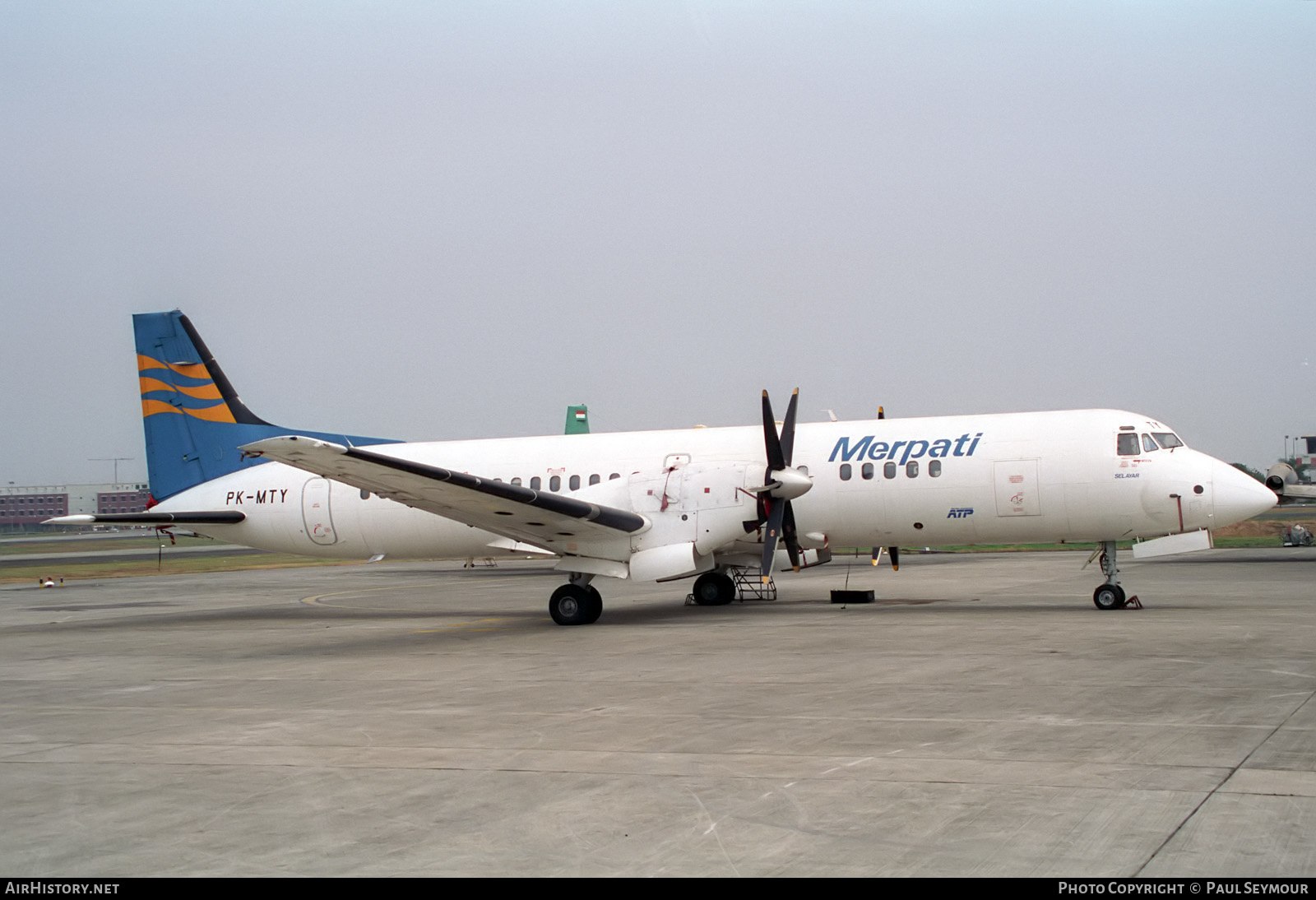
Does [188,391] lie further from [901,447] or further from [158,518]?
[901,447]

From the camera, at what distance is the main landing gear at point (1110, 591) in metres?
19.2

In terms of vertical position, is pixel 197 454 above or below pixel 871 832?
above

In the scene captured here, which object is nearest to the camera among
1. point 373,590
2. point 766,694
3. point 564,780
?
point 564,780

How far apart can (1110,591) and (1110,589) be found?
3 centimetres

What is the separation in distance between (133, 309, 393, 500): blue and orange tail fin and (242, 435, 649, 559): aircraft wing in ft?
23.7

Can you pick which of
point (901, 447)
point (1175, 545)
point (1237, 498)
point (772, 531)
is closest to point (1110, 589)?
point (1175, 545)

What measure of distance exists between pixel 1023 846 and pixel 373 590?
2857 cm

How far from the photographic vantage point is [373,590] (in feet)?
107

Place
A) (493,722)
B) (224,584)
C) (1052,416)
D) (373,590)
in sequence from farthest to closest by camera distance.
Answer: (224,584)
(373,590)
(1052,416)
(493,722)

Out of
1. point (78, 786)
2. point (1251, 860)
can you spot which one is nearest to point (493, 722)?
point (78, 786)

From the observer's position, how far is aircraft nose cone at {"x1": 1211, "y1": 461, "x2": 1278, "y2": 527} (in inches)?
730

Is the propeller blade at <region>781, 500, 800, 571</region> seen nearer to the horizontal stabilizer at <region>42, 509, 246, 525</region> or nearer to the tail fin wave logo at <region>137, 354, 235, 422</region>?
the horizontal stabilizer at <region>42, 509, 246, 525</region>

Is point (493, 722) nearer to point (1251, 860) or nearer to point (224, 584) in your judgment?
point (1251, 860)

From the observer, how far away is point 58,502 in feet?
557
